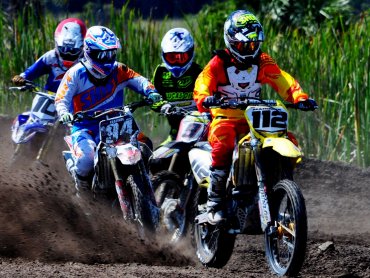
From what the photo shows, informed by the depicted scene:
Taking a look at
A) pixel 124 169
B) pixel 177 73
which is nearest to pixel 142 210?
pixel 124 169

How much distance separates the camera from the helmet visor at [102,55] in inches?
361

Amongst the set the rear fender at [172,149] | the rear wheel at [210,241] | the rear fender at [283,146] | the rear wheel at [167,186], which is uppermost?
the rear fender at [283,146]

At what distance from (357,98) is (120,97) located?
3.49m

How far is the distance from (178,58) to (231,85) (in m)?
2.11

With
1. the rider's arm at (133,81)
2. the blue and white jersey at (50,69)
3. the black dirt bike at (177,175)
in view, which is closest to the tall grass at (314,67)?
the blue and white jersey at (50,69)

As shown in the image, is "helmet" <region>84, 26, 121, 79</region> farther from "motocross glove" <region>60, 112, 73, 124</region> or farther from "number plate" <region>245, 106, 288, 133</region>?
"number plate" <region>245, 106, 288, 133</region>

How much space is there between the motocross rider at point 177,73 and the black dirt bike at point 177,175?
0.57m

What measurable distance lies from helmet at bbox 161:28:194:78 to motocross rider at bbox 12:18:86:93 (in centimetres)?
120

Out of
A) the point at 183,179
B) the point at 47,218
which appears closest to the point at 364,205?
the point at 183,179

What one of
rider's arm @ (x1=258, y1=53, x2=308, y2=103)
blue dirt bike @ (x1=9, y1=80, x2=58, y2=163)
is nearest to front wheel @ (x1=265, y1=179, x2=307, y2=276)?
rider's arm @ (x1=258, y1=53, x2=308, y2=103)

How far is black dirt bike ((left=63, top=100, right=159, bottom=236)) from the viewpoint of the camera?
852 cm

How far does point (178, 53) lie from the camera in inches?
412

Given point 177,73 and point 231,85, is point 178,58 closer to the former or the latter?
point 177,73

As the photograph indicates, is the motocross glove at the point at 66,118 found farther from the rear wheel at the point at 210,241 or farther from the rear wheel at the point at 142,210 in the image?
the rear wheel at the point at 210,241
